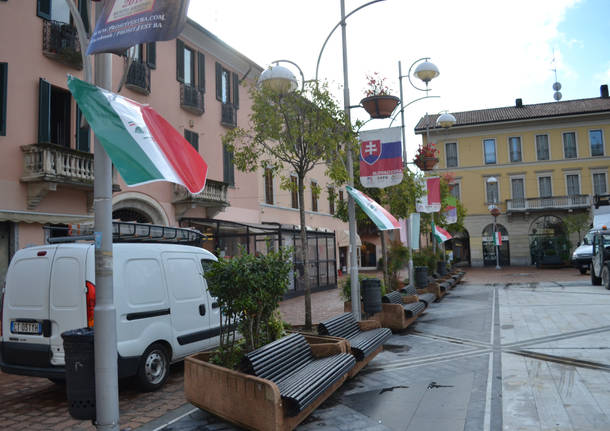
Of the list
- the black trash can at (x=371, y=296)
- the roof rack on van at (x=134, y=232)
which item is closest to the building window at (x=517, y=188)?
the black trash can at (x=371, y=296)

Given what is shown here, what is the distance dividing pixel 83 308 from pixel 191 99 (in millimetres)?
13388

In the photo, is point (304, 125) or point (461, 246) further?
point (461, 246)

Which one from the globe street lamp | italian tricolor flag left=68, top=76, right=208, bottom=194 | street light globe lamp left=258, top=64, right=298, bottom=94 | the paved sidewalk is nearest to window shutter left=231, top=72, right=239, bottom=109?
street light globe lamp left=258, top=64, right=298, bottom=94

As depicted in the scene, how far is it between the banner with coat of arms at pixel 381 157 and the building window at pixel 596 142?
41348mm

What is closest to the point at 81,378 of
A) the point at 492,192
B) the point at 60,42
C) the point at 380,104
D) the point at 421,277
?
the point at 380,104

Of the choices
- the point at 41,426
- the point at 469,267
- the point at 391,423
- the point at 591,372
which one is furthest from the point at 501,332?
the point at 469,267

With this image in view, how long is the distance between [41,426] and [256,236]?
49.0ft

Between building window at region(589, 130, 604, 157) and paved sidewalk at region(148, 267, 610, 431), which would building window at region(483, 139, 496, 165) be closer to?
building window at region(589, 130, 604, 157)

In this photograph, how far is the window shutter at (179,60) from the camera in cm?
1761

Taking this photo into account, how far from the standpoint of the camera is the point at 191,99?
18.0 m

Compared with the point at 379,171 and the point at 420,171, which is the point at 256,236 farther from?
the point at 379,171

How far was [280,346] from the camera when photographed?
545 cm

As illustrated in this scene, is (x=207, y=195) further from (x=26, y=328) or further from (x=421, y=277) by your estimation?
(x=26, y=328)

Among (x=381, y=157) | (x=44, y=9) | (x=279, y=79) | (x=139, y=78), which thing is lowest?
(x=381, y=157)
